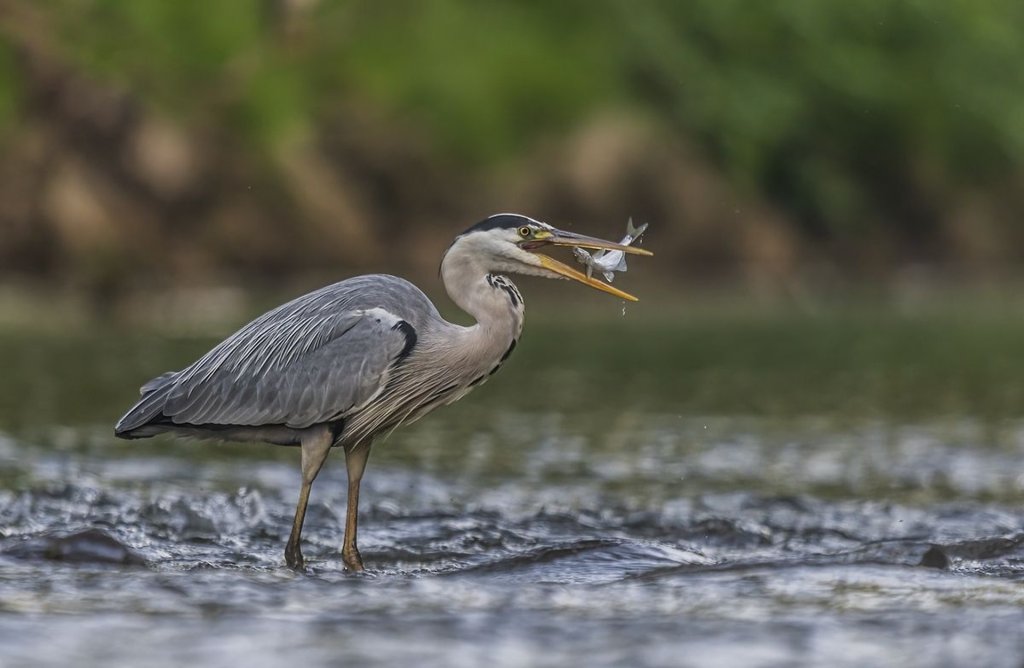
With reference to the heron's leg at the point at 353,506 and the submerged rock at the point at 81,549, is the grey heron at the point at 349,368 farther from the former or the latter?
the submerged rock at the point at 81,549

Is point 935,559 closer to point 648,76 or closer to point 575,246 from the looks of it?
point 575,246

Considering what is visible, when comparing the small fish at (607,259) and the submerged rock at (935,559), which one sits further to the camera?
the small fish at (607,259)

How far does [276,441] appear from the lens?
28.5ft

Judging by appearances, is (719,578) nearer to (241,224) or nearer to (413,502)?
(413,502)

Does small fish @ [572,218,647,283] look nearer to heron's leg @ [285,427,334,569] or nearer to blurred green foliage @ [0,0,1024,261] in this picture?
heron's leg @ [285,427,334,569]

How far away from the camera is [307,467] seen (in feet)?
27.7

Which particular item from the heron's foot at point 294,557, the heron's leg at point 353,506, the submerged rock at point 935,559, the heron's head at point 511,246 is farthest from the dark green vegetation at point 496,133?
the submerged rock at point 935,559

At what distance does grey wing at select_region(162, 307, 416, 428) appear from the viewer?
8.34 metres

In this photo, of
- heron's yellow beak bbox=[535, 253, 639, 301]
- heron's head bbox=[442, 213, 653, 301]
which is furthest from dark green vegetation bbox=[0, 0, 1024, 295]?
heron's yellow beak bbox=[535, 253, 639, 301]

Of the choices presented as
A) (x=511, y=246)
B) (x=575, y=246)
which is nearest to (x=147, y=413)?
(x=511, y=246)

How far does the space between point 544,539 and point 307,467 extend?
1358 millimetres

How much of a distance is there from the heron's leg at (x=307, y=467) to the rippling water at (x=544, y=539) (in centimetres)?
13

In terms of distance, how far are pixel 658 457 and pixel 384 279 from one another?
4.08m

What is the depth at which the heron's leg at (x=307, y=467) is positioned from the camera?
8.34 m
